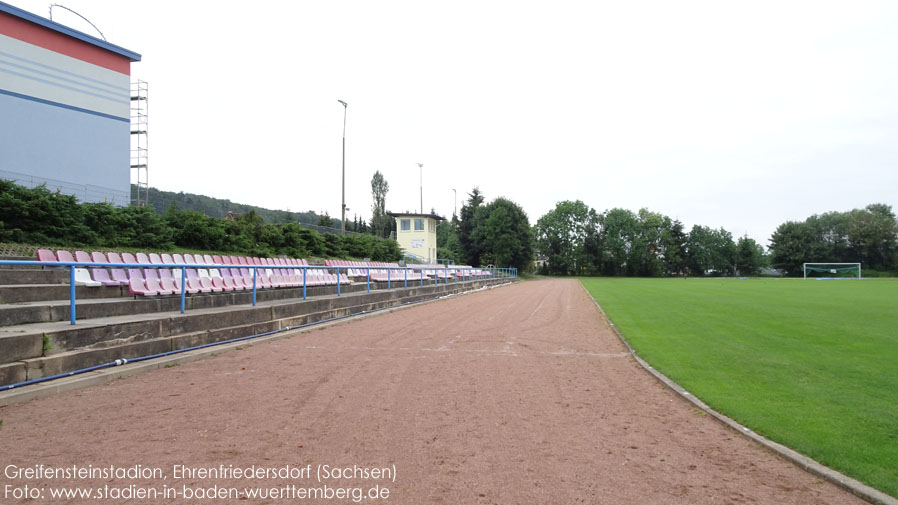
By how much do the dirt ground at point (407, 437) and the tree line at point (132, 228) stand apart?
953 centimetres

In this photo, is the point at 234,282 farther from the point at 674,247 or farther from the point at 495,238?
the point at 674,247

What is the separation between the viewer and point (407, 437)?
4543 millimetres

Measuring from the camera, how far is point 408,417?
5152 millimetres

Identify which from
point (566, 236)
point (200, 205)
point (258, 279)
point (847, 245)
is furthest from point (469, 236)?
point (847, 245)

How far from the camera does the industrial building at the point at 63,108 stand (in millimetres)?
20203

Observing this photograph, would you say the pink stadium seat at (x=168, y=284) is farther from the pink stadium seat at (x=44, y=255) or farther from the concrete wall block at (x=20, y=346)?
the concrete wall block at (x=20, y=346)

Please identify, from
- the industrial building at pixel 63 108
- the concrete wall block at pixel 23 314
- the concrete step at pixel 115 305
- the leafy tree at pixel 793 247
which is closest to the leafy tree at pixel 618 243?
the leafy tree at pixel 793 247

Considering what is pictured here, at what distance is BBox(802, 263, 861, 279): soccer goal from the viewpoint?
75.3 metres

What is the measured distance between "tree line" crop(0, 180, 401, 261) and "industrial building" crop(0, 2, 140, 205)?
10.1ft

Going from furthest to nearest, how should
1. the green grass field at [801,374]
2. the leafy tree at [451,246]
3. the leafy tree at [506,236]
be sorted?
the leafy tree at [506,236]
the leafy tree at [451,246]
the green grass field at [801,374]

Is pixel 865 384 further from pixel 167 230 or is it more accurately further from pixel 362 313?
pixel 167 230

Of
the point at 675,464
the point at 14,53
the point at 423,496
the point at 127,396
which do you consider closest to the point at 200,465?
the point at 423,496

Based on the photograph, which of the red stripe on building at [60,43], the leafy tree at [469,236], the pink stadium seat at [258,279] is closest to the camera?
the pink stadium seat at [258,279]

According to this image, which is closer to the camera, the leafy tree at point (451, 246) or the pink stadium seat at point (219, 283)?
the pink stadium seat at point (219, 283)
